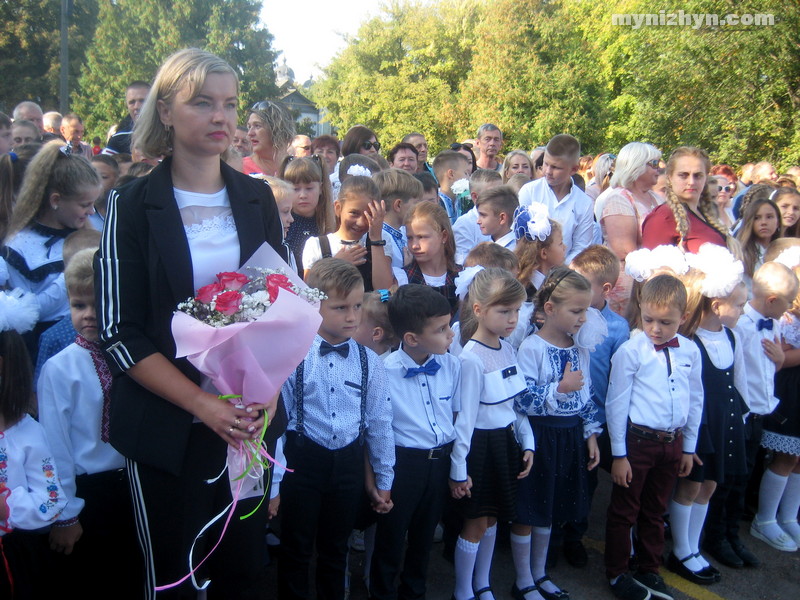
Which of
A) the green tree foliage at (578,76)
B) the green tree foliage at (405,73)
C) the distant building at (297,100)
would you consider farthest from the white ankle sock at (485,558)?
the distant building at (297,100)

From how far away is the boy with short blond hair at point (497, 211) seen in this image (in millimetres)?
5293

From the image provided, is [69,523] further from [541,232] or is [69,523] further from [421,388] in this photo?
[541,232]

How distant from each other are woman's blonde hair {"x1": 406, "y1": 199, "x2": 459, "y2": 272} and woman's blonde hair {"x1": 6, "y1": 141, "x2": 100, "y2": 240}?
1.97 m

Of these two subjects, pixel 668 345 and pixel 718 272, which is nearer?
pixel 668 345

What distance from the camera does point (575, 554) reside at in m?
4.09

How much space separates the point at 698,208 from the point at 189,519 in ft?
15.2

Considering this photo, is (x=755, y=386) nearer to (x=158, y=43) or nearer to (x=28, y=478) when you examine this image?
(x=28, y=478)

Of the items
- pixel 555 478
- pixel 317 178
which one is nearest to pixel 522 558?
pixel 555 478

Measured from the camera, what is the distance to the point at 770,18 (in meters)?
15.2

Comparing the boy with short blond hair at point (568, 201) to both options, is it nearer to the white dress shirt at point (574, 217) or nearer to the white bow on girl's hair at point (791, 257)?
the white dress shirt at point (574, 217)

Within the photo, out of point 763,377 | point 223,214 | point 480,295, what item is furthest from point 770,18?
point 223,214

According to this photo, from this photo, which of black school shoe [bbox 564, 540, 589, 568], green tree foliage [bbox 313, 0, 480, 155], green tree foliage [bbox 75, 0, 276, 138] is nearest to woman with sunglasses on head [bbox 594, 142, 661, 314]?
black school shoe [bbox 564, 540, 589, 568]

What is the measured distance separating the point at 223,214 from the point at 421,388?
1457mm

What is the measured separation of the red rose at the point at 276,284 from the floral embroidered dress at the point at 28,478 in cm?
124
